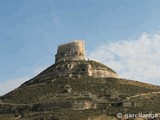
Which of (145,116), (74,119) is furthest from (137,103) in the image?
(74,119)

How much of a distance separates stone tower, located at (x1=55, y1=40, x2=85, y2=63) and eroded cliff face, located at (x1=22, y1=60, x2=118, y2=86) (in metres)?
4.96

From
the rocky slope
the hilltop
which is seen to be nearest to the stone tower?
the hilltop

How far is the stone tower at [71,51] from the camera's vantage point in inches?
6398

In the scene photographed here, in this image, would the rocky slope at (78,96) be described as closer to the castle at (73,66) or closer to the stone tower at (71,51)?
the castle at (73,66)

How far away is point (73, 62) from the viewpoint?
157m

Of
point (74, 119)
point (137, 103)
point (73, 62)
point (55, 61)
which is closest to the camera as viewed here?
point (74, 119)

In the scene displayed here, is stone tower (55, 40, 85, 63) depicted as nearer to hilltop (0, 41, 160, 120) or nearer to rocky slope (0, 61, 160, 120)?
hilltop (0, 41, 160, 120)

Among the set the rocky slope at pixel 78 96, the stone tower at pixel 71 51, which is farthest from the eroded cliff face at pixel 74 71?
the stone tower at pixel 71 51

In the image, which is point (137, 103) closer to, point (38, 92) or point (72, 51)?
point (38, 92)

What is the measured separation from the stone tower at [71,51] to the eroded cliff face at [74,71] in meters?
4.96

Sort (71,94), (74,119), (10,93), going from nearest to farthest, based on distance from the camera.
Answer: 1. (74,119)
2. (71,94)
3. (10,93)

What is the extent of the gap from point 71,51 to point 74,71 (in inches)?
474

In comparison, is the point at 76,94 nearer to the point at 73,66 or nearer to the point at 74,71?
the point at 74,71

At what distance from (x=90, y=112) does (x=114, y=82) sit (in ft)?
89.5
